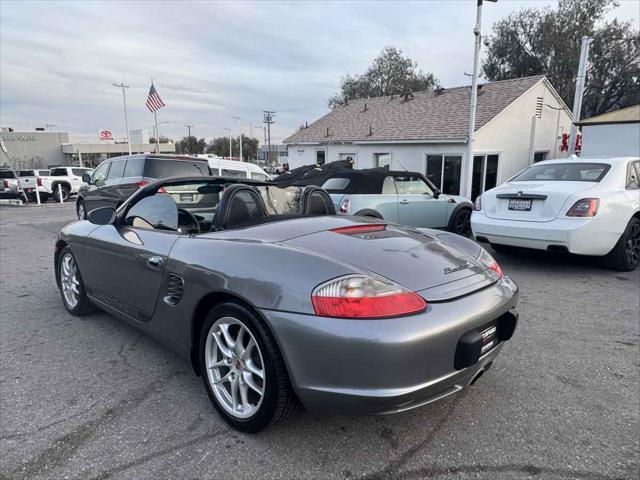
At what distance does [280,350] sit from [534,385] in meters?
1.86

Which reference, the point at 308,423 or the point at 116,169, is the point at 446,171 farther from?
the point at 308,423

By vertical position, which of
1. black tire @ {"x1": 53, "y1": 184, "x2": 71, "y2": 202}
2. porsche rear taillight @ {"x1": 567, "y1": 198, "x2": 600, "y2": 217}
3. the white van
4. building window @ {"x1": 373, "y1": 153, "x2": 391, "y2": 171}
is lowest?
black tire @ {"x1": 53, "y1": 184, "x2": 71, "y2": 202}

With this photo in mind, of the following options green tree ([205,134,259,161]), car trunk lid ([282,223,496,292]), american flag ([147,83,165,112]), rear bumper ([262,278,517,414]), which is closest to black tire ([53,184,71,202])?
american flag ([147,83,165,112])

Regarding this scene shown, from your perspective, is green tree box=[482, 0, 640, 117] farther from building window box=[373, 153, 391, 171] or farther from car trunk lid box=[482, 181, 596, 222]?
car trunk lid box=[482, 181, 596, 222]

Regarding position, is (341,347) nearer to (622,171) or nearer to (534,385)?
(534,385)

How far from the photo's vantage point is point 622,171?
5.88 m

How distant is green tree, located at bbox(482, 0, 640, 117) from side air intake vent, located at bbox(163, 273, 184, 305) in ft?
104

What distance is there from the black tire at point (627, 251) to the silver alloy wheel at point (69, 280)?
648cm

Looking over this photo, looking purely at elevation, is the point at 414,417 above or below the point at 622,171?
below

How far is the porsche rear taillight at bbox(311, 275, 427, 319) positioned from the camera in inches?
77.0

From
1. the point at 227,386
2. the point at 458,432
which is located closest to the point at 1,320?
the point at 227,386

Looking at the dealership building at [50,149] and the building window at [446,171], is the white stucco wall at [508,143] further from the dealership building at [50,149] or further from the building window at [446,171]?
the dealership building at [50,149]

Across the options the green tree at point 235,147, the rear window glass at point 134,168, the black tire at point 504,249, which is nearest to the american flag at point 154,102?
the rear window glass at point 134,168

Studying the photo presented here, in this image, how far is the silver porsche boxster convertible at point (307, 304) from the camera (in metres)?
1.94
